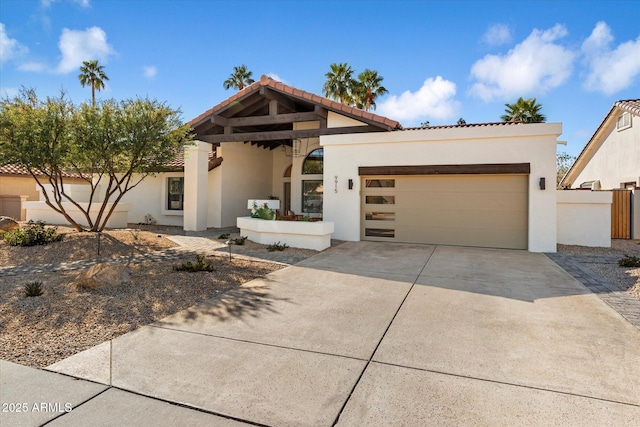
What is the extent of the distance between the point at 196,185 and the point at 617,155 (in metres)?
21.4

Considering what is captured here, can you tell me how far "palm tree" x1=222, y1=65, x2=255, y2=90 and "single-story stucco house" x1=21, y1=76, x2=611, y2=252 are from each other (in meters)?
19.7

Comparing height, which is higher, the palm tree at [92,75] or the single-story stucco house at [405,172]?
the palm tree at [92,75]

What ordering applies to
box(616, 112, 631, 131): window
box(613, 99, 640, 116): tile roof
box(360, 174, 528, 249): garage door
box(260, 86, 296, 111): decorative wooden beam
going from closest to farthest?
box(360, 174, 528, 249): garage door → box(260, 86, 296, 111): decorative wooden beam → box(613, 99, 640, 116): tile roof → box(616, 112, 631, 131): window

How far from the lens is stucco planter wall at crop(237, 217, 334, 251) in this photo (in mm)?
10742

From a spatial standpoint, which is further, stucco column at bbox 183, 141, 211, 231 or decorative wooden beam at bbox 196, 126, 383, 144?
stucco column at bbox 183, 141, 211, 231

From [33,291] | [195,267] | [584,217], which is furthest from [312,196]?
[33,291]

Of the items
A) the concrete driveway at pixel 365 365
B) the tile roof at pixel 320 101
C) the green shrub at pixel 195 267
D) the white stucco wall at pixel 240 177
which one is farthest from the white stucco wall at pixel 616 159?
the green shrub at pixel 195 267

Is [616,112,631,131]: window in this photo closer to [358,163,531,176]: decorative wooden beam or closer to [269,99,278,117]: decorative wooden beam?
[358,163,531,176]: decorative wooden beam

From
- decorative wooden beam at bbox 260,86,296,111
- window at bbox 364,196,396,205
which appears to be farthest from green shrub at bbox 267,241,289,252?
decorative wooden beam at bbox 260,86,296,111

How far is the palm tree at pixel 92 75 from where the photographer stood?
34.7 meters

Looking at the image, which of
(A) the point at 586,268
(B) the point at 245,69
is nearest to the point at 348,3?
(A) the point at 586,268

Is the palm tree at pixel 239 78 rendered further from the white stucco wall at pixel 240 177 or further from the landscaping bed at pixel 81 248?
the landscaping bed at pixel 81 248

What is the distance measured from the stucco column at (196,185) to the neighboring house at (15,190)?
7817 millimetres

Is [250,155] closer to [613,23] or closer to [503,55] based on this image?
[503,55]
